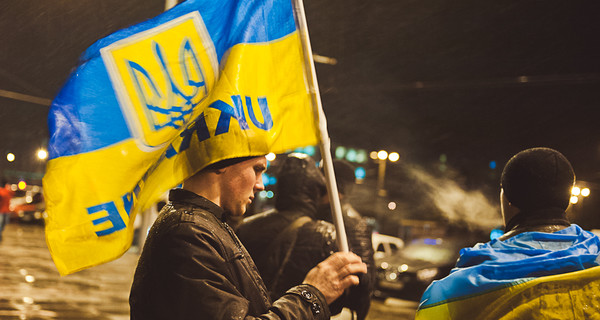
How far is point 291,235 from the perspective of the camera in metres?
3.94

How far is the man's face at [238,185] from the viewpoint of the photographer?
2422 mm

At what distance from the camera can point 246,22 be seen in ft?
8.41

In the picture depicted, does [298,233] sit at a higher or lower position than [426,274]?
lower

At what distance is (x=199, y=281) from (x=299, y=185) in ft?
7.38

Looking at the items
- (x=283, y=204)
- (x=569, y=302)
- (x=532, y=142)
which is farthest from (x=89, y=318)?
(x=532, y=142)

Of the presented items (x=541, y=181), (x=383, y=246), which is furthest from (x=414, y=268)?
(x=541, y=181)

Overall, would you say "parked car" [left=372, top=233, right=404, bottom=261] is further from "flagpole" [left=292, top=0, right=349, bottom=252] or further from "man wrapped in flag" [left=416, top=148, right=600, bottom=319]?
"flagpole" [left=292, top=0, right=349, bottom=252]

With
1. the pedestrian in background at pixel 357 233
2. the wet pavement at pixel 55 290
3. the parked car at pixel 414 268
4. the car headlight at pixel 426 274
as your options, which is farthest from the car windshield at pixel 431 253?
the pedestrian in background at pixel 357 233

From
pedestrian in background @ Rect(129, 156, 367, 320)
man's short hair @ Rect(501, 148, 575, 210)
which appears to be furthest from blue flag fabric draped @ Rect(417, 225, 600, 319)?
pedestrian in background @ Rect(129, 156, 367, 320)

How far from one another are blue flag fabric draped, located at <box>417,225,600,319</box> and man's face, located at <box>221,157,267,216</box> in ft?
3.40

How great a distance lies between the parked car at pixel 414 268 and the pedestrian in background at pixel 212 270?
1200cm

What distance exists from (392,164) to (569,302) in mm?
60349

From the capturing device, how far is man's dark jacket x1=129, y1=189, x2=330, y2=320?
78.8 inches

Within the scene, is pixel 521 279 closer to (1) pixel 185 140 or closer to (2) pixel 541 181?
(2) pixel 541 181
